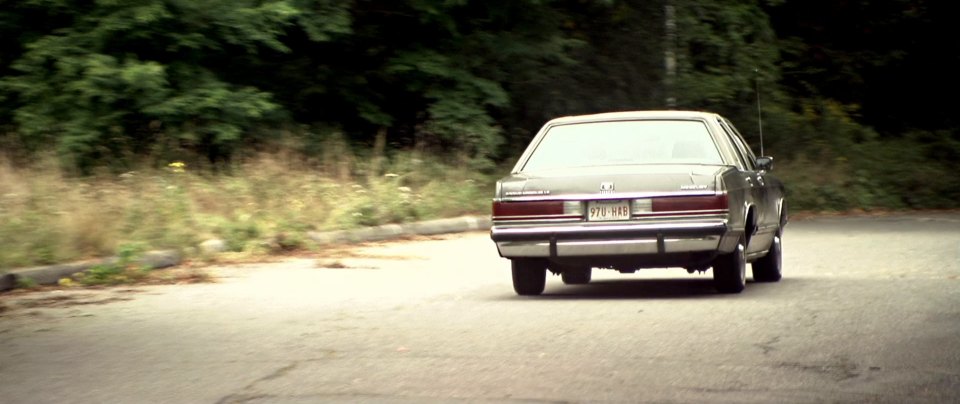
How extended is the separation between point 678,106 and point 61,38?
42.9 ft

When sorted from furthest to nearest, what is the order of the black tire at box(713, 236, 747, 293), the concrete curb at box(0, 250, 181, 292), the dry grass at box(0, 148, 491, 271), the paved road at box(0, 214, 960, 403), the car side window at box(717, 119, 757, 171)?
the dry grass at box(0, 148, 491, 271) < the concrete curb at box(0, 250, 181, 292) < the car side window at box(717, 119, 757, 171) < the black tire at box(713, 236, 747, 293) < the paved road at box(0, 214, 960, 403)

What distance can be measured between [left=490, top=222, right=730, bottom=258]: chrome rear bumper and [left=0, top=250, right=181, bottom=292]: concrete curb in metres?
4.91

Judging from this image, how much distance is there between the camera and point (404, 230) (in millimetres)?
19547

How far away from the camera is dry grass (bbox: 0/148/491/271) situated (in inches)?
571

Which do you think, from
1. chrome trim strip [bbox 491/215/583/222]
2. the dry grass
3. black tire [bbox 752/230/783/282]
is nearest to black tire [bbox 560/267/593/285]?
black tire [bbox 752/230/783/282]

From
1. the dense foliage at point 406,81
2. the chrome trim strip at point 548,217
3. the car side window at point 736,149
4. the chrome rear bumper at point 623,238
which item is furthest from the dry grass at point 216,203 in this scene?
the car side window at point 736,149

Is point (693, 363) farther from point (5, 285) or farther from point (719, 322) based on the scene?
point (5, 285)

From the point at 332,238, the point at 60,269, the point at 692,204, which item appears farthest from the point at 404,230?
the point at 692,204

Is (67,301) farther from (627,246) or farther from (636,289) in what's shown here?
(636,289)

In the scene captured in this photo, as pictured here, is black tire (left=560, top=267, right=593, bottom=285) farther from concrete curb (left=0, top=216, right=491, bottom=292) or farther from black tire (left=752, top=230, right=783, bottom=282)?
concrete curb (left=0, top=216, right=491, bottom=292)

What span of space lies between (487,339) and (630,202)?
7.69 feet

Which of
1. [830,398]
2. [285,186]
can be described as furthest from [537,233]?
[285,186]

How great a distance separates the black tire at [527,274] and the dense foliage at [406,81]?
1040cm

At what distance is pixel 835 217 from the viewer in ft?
80.3
